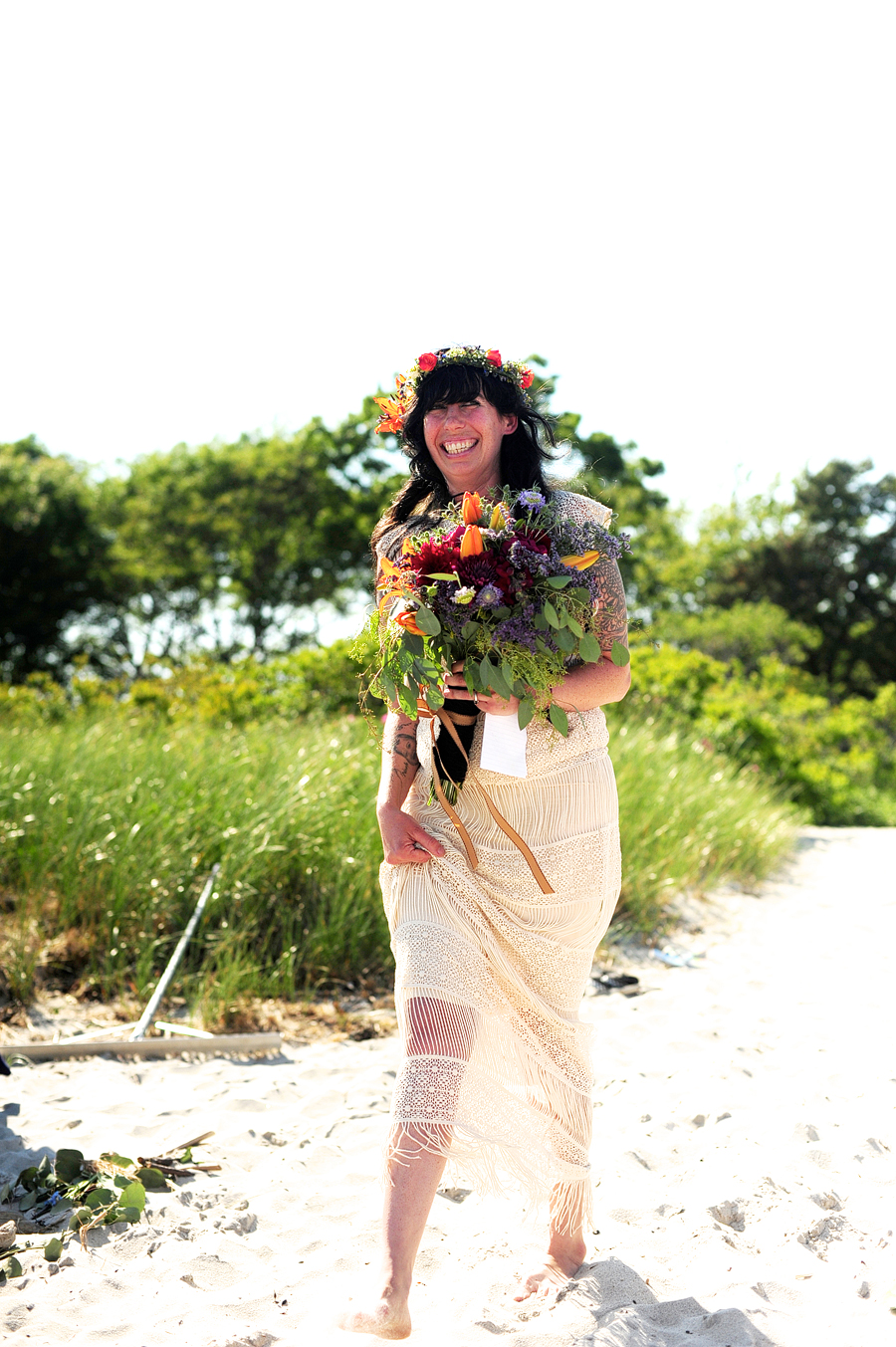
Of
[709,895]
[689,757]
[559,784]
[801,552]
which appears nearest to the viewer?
[559,784]

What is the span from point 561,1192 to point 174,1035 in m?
2.52

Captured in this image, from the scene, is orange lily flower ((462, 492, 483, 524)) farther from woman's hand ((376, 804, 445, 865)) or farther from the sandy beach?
the sandy beach

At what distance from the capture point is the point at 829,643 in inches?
1195

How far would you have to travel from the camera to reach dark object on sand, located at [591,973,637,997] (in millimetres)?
5324

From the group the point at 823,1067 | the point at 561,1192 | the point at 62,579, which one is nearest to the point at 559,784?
Answer: the point at 561,1192

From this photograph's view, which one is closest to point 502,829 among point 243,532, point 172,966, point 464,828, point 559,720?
point 464,828

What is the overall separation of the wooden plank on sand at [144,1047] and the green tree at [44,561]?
19751mm

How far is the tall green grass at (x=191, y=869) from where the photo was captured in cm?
502

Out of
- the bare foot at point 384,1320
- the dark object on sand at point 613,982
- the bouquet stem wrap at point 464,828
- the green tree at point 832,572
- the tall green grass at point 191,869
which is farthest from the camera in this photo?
the green tree at point 832,572

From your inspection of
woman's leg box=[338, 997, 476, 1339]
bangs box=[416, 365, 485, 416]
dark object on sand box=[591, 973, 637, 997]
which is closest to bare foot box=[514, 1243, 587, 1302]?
woman's leg box=[338, 997, 476, 1339]

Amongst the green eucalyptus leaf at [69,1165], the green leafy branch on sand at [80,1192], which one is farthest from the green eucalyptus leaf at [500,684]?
the green eucalyptus leaf at [69,1165]

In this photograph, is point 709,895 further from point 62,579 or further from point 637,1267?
point 62,579

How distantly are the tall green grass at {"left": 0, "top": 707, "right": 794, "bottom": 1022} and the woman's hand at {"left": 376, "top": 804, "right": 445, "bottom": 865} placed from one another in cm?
269

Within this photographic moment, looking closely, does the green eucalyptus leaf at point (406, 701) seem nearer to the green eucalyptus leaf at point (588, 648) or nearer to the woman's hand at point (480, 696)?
the woman's hand at point (480, 696)
